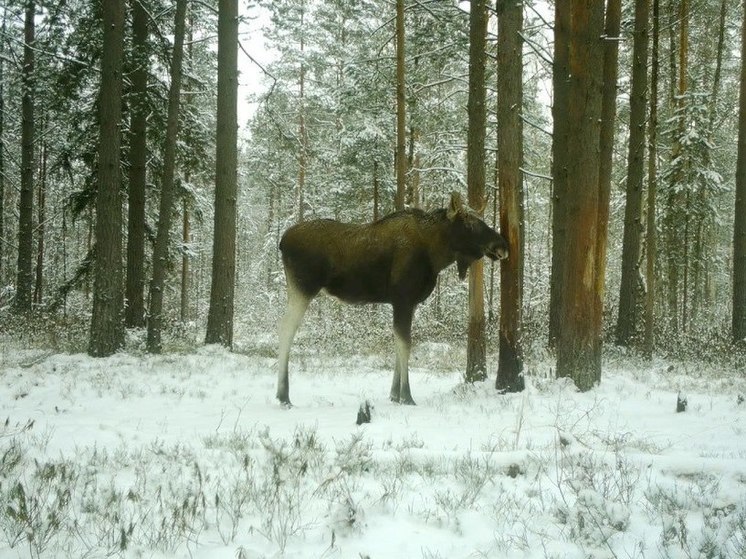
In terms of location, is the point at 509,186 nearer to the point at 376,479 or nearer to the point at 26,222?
the point at 376,479

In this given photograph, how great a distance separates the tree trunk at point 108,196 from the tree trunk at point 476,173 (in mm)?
7326

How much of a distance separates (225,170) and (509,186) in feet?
24.9

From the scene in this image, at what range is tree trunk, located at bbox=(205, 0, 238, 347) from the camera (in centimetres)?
1327

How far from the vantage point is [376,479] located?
4066mm

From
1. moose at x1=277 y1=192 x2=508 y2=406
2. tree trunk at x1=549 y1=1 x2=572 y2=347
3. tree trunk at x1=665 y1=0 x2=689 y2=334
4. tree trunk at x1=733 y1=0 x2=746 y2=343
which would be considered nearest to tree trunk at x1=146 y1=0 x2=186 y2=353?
moose at x1=277 y1=192 x2=508 y2=406

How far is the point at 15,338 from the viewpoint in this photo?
14188mm

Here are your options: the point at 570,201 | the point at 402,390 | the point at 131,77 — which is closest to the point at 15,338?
the point at 131,77

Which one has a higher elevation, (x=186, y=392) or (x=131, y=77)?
(x=131, y=77)

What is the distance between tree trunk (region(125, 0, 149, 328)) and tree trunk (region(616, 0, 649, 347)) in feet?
40.2

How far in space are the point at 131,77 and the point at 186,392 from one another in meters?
11.0

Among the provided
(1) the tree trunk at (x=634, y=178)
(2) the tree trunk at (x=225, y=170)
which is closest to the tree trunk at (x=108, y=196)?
(2) the tree trunk at (x=225, y=170)

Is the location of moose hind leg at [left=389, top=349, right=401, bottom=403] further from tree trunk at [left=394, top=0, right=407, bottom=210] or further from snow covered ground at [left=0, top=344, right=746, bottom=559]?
tree trunk at [left=394, top=0, right=407, bottom=210]

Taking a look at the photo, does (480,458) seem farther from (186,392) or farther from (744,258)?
(744,258)

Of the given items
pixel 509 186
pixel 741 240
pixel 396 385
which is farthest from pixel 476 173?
pixel 741 240
